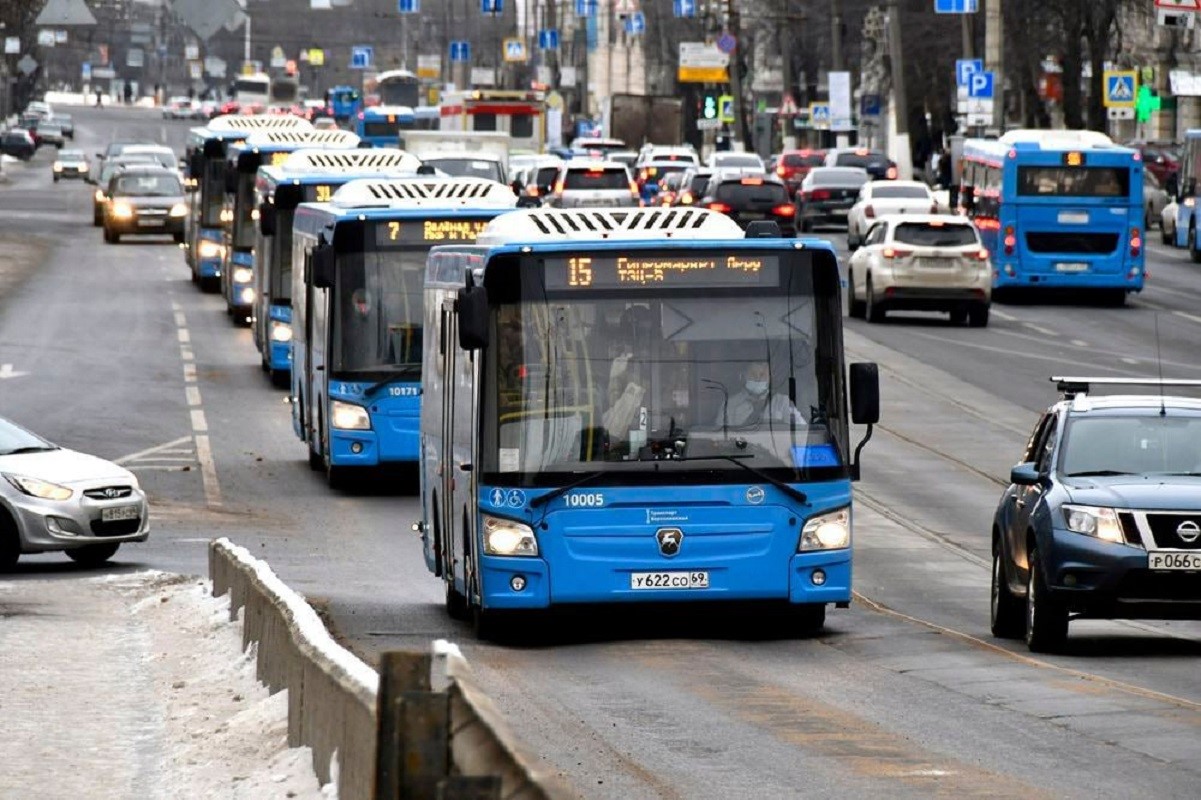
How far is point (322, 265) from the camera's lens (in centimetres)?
2431

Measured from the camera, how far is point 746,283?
15.4m

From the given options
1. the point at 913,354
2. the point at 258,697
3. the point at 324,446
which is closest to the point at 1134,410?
the point at 258,697

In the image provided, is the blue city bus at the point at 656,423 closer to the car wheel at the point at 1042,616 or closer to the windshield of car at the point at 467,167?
the car wheel at the point at 1042,616

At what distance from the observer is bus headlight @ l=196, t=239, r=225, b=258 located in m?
50.8

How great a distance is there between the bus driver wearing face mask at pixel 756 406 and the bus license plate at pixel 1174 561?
1999 millimetres

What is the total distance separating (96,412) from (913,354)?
41.3ft

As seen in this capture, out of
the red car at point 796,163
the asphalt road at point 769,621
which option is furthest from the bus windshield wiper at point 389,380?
the red car at point 796,163

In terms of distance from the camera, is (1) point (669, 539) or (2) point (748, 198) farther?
(2) point (748, 198)

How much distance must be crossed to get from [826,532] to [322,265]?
9821 millimetres

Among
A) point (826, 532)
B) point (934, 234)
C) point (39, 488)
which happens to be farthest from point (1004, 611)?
point (934, 234)

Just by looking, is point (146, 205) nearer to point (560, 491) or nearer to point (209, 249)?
point (209, 249)

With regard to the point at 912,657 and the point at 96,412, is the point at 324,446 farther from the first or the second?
the point at 912,657

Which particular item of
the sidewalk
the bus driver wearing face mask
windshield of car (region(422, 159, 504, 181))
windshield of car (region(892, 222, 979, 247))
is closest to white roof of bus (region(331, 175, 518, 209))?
the sidewalk

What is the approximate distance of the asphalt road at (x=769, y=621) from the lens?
11.0 m
